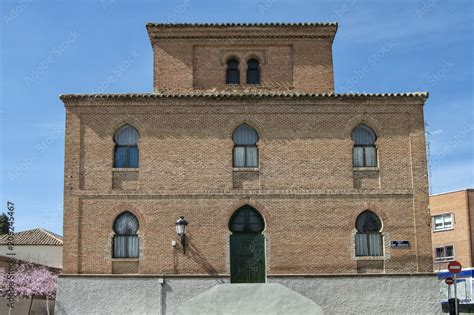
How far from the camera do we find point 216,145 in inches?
985

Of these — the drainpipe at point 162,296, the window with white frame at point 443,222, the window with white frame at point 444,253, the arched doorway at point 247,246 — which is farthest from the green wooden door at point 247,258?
the window with white frame at point 443,222

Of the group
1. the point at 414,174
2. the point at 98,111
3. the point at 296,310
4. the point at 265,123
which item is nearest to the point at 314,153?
the point at 265,123

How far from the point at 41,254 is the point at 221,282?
89.0 ft

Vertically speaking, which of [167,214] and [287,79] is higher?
[287,79]

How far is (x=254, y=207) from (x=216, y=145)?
260cm

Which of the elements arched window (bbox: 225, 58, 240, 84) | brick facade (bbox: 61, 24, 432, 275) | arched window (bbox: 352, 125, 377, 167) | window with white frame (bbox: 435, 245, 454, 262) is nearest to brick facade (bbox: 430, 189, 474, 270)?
window with white frame (bbox: 435, 245, 454, 262)

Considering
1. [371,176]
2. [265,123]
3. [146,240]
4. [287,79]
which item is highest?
[287,79]

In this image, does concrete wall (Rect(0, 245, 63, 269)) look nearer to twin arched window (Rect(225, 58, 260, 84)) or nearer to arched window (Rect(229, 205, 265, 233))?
twin arched window (Rect(225, 58, 260, 84))

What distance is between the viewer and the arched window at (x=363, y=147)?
82.9 ft

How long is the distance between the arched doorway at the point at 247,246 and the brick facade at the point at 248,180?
0.87 feet

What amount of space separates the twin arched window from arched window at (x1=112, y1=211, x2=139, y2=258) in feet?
22.6

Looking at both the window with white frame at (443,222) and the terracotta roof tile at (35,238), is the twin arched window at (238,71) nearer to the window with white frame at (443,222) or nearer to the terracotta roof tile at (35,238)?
the terracotta roof tile at (35,238)

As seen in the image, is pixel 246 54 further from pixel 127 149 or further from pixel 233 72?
pixel 127 149

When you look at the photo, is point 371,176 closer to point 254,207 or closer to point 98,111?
point 254,207
